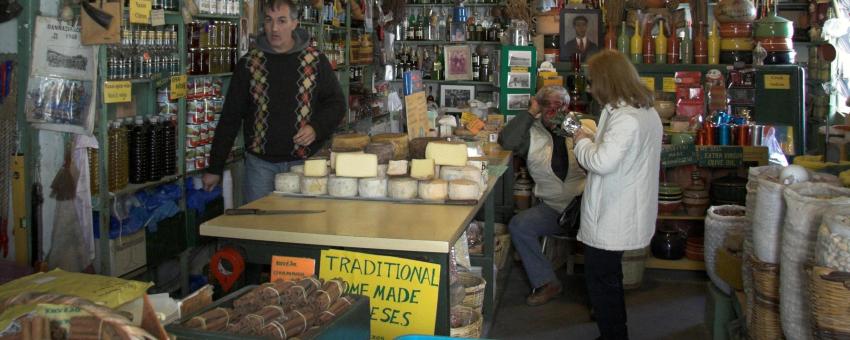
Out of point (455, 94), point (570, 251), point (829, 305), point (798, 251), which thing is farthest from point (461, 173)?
point (455, 94)

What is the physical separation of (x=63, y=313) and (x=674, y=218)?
16.2 feet

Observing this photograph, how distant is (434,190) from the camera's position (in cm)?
343

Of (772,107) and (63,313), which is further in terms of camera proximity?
(772,107)

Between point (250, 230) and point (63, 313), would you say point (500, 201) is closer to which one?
point (250, 230)

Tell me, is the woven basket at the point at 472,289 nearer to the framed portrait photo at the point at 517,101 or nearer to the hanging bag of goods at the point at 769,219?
the hanging bag of goods at the point at 769,219

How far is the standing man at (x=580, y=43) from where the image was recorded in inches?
292

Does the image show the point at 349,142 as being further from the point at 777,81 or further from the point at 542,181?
the point at 777,81

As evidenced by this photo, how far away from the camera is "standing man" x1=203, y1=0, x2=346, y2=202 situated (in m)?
4.34

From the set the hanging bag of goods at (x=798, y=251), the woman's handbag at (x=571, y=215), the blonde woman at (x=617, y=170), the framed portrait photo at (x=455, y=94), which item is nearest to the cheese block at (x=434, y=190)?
the blonde woman at (x=617, y=170)

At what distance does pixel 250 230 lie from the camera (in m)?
2.89

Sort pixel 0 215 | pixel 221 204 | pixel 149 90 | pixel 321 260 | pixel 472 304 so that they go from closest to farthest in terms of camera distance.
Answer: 1. pixel 321 260
2. pixel 472 304
3. pixel 0 215
4. pixel 149 90
5. pixel 221 204

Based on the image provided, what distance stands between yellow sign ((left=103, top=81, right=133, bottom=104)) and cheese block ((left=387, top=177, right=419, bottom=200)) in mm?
1828

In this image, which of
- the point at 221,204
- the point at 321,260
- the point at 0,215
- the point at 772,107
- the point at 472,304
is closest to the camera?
the point at 321,260

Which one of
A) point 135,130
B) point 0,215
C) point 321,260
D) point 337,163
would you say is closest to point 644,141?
point 337,163
